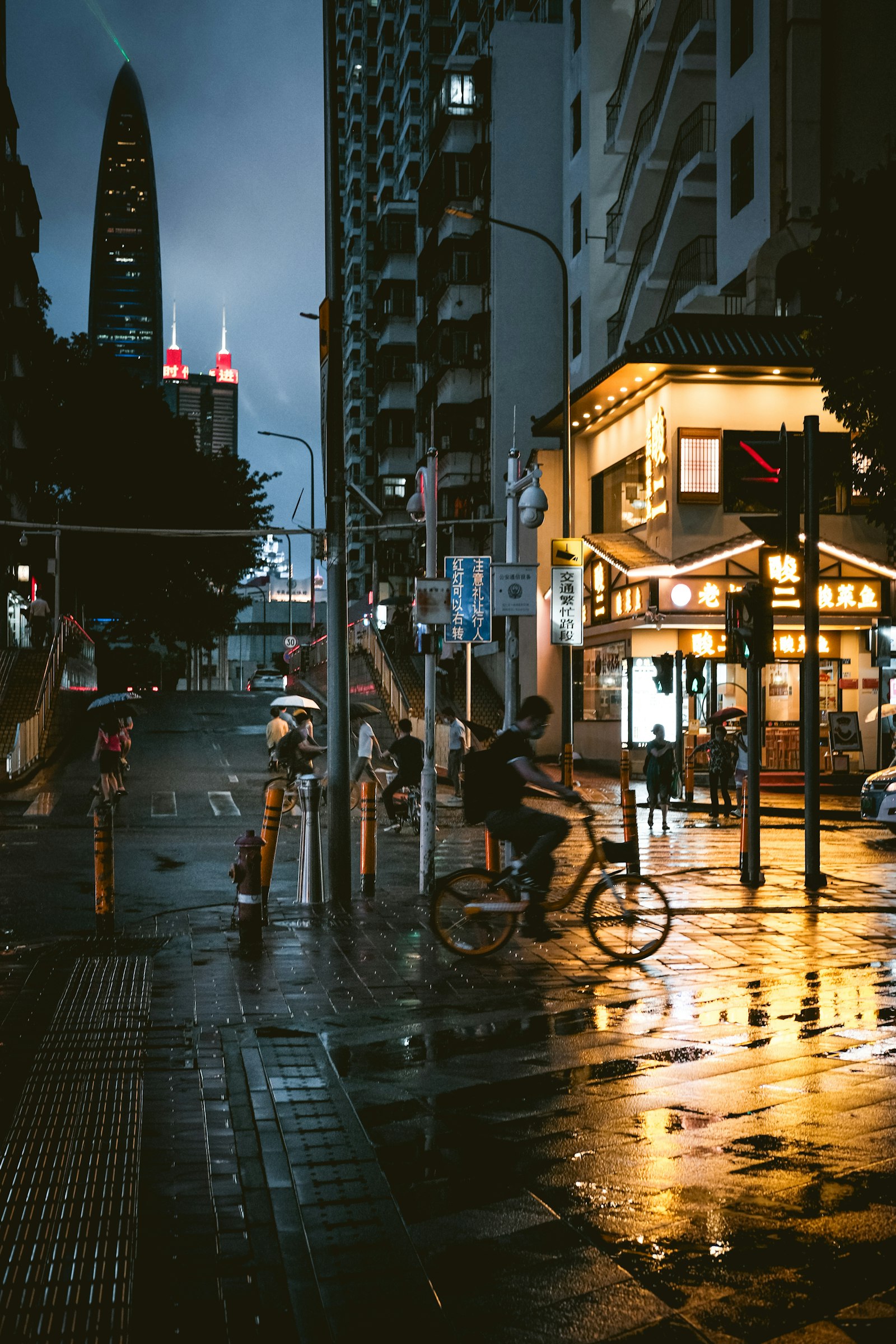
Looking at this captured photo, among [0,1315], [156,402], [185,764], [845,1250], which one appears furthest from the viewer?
[156,402]

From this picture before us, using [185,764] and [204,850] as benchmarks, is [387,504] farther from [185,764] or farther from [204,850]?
[204,850]

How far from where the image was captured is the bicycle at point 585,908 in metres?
9.82

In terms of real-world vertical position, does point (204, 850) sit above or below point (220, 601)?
below

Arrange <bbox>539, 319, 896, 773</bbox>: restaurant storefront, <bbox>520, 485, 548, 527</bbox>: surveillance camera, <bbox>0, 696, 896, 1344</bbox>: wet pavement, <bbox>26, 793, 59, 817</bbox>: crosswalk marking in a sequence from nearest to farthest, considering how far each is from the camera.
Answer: <bbox>0, 696, 896, 1344</bbox>: wet pavement → <bbox>520, 485, 548, 527</bbox>: surveillance camera → <bbox>26, 793, 59, 817</bbox>: crosswalk marking → <bbox>539, 319, 896, 773</bbox>: restaurant storefront

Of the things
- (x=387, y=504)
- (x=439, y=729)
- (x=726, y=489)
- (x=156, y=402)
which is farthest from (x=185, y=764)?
(x=387, y=504)

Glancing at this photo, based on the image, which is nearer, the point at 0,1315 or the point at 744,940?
the point at 0,1315

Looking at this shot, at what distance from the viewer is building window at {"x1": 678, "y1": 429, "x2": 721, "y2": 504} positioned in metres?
31.3

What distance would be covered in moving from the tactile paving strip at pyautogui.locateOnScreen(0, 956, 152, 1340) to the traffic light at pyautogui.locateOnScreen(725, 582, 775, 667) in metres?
7.70

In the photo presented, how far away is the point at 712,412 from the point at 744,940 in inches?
894

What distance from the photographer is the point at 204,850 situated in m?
18.2

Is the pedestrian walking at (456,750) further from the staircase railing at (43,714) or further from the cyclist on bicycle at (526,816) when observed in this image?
the cyclist on bicycle at (526,816)

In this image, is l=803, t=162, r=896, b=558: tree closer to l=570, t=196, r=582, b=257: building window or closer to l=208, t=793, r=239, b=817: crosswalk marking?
l=208, t=793, r=239, b=817: crosswalk marking

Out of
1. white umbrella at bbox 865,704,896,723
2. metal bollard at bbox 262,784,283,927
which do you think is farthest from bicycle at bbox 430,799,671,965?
white umbrella at bbox 865,704,896,723

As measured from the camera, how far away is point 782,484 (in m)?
13.3
